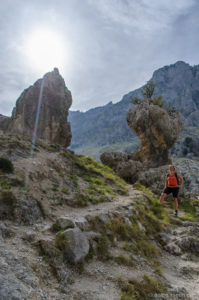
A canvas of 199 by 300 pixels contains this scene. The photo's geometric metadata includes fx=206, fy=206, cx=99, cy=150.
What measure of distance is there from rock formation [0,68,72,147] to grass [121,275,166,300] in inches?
→ 1211

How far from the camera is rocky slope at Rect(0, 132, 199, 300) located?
508 centimetres

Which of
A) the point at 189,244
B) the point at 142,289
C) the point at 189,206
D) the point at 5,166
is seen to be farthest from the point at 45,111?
the point at 142,289

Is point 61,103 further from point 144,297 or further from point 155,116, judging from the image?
point 144,297

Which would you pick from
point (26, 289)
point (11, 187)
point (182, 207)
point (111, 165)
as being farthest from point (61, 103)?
point (26, 289)

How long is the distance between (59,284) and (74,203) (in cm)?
612

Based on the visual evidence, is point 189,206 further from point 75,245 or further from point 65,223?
point 75,245

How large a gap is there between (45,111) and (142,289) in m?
34.0

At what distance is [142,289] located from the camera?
5957 mm

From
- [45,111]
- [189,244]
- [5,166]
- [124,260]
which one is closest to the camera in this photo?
[124,260]

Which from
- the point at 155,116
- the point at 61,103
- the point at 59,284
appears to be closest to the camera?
the point at 59,284

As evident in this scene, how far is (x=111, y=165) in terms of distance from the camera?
3027 cm

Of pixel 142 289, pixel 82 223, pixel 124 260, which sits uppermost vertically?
pixel 82 223

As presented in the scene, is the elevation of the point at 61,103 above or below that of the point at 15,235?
above

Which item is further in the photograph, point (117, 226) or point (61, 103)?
point (61, 103)
